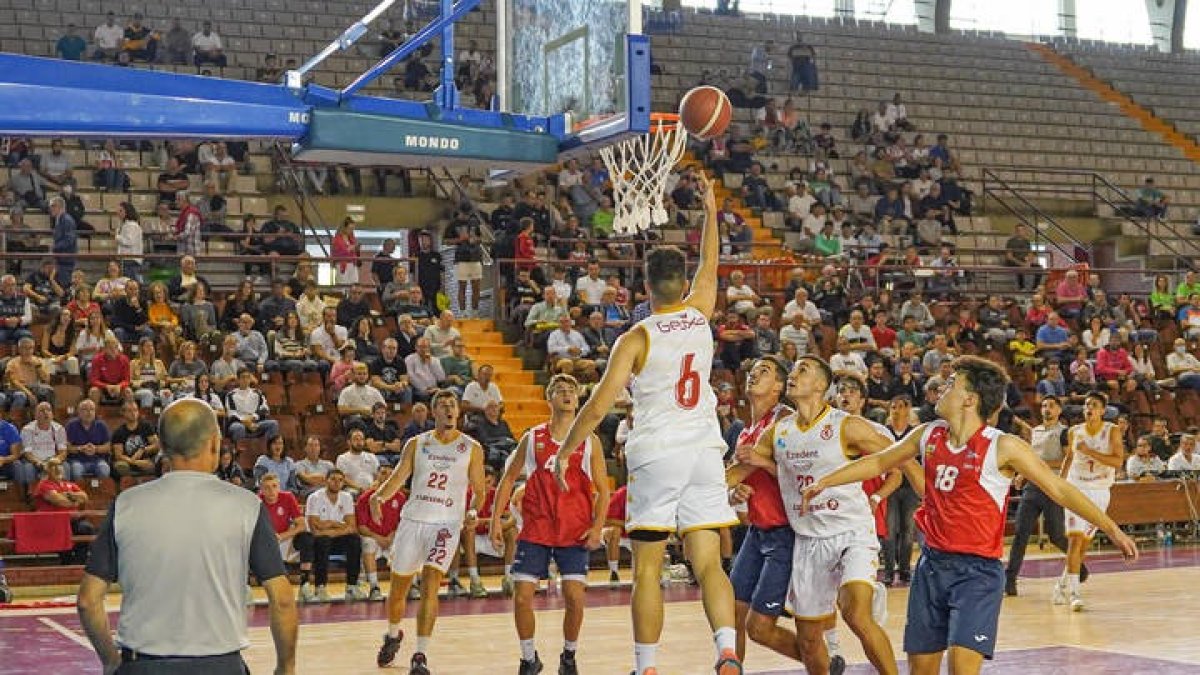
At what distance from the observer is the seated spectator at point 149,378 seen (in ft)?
59.3

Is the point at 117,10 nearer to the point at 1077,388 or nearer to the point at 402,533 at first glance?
the point at 1077,388

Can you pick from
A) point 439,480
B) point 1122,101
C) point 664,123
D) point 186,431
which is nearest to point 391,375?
point 664,123

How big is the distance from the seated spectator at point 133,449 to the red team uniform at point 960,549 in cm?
1148

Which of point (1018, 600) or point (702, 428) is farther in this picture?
point (1018, 600)

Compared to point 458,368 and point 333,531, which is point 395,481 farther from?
point 458,368

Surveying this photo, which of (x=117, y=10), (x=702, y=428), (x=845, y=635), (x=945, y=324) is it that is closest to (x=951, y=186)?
(x=945, y=324)

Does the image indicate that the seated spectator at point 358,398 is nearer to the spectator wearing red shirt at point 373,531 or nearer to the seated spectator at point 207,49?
the spectator wearing red shirt at point 373,531

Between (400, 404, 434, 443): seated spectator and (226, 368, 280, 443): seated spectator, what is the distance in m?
1.47

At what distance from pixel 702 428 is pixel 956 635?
5.16 ft

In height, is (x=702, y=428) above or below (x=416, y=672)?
above

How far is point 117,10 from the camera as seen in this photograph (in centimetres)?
2750

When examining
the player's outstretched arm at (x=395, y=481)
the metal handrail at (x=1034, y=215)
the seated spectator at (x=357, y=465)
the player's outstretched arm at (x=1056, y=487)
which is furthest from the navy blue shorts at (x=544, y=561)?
the metal handrail at (x=1034, y=215)

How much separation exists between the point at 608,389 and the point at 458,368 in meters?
12.7

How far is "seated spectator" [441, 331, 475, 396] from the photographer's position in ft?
65.6
